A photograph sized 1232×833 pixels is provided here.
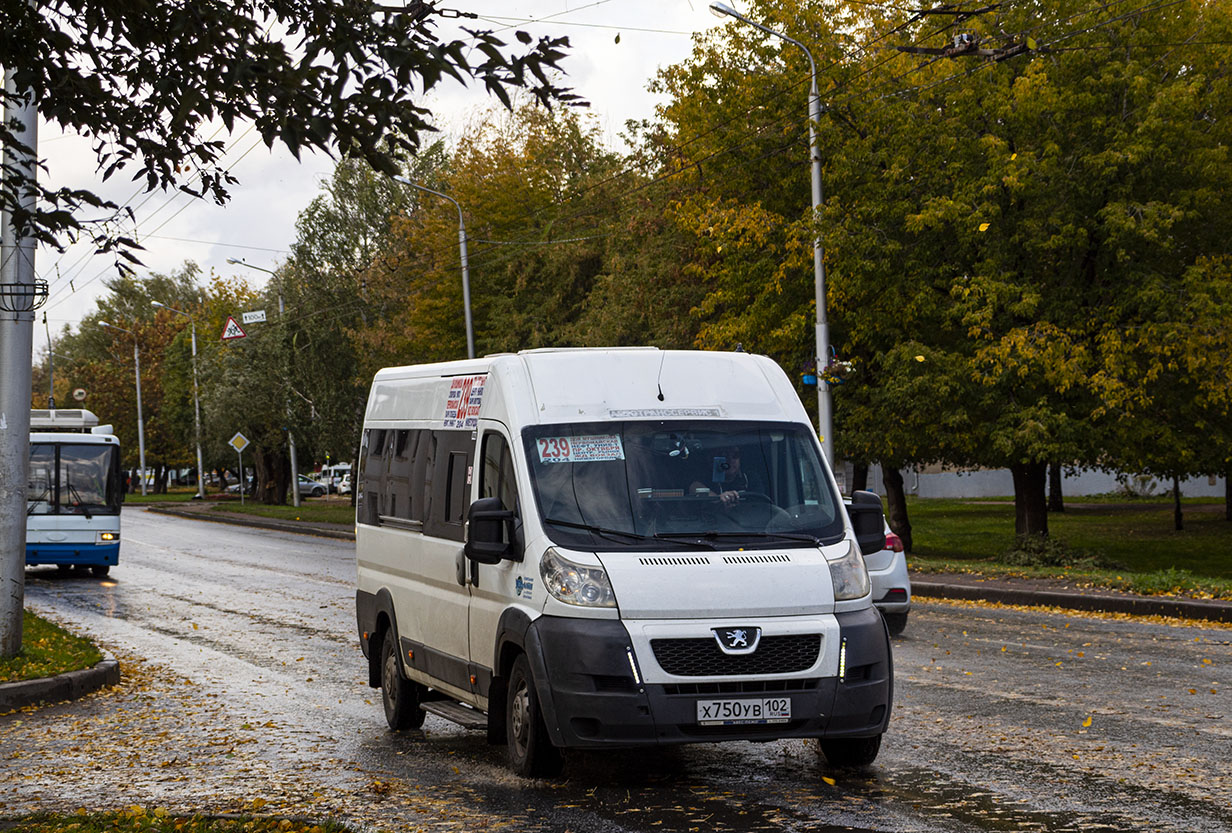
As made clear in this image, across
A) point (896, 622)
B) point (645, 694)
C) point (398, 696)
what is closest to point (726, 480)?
point (645, 694)

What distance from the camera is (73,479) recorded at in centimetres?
2777

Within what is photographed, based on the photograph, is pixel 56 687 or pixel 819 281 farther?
pixel 819 281

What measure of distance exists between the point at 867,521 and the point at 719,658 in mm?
1524

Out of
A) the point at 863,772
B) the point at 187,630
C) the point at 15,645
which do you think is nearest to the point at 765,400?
the point at 863,772

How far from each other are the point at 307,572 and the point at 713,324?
9.01m

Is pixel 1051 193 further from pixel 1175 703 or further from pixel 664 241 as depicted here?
pixel 1175 703

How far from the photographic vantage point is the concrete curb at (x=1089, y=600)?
1583 cm

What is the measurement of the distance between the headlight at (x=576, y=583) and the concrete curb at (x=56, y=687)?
21.1 ft

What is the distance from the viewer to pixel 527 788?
7844 mm

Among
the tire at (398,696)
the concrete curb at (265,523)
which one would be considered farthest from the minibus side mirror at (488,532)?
the concrete curb at (265,523)

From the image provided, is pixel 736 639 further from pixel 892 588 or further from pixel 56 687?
pixel 56 687

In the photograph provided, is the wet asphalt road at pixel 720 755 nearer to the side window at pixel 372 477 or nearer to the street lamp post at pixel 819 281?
the side window at pixel 372 477

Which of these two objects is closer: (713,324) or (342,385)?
(713,324)

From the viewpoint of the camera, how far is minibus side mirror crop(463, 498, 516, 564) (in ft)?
26.3
